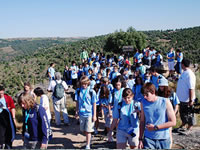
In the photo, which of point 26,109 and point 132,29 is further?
point 132,29

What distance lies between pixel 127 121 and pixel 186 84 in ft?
6.77

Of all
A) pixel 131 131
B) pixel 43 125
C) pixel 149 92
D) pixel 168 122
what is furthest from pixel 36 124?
pixel 168 122

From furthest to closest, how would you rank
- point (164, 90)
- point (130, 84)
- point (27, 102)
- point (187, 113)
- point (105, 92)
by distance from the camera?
point (130, 84)
point (105, 92)
point (187, 113)
point (164, 90)
point (27, 102)

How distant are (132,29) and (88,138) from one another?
36.9 m

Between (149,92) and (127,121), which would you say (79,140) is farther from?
(149,92)

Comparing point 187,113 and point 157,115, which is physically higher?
point 157,115

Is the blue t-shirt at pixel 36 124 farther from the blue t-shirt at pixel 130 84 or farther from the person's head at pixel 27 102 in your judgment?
the blue t-shirt at pixel 130 84

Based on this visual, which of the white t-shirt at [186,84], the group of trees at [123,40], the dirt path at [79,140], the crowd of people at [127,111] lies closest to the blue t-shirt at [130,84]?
the crowd of people at [127,111]

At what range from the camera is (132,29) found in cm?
4044

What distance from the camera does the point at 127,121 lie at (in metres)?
4.23

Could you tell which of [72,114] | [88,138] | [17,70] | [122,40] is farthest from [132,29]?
[88,138]

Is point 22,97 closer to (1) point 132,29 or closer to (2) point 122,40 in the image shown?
(2) point 122,40

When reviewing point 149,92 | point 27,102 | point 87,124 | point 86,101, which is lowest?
point 87,124

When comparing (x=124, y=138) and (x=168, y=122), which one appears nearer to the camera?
(x=168, y=122)
